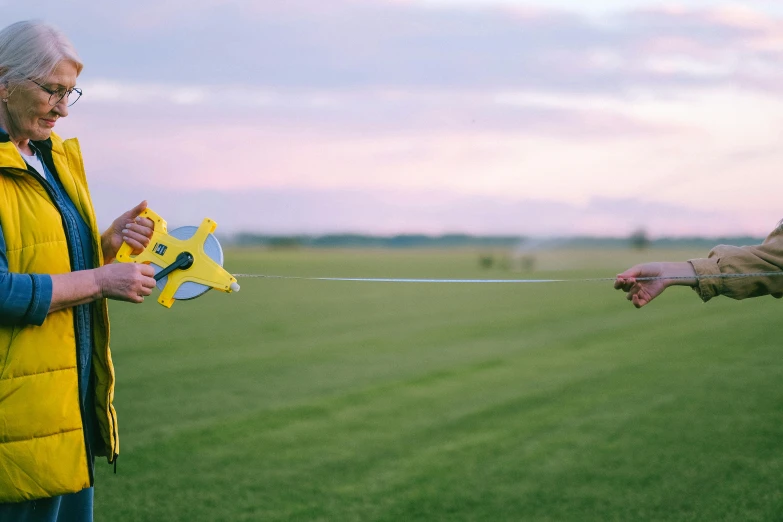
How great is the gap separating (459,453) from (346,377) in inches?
111

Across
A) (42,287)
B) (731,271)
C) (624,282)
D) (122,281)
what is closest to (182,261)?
(122,281)

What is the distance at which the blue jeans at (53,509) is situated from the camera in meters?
2.12

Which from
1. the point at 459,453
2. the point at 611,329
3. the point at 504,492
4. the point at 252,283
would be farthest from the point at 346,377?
the point at 252,283

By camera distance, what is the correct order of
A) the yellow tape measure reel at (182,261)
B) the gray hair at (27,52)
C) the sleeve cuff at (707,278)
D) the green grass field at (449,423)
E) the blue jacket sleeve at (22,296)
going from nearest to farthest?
the blue jacket sleeve at (22,296) → the gray hair at (27,52) → the yellow tape measure reel at (182,261) → the sleeve cuff at (707,278) → the green grass field at (449,423)

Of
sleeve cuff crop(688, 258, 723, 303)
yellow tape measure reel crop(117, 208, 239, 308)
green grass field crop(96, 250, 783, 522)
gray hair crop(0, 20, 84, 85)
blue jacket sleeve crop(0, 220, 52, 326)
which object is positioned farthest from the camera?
green grass field crop(96, 250, 783, 522)

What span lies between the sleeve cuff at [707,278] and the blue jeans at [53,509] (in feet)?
6.34

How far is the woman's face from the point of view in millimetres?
2105

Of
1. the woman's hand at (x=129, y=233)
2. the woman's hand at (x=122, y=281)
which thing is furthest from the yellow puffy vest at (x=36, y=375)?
the woman's hand at (x=129, y=233)

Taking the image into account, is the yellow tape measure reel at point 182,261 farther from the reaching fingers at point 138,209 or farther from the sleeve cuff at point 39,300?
the sleeve cuff at point 39,300

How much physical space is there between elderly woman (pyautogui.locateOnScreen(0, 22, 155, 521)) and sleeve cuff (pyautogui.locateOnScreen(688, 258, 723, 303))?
169cm

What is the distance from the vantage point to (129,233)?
2473mm

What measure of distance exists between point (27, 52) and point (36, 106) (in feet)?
0.43

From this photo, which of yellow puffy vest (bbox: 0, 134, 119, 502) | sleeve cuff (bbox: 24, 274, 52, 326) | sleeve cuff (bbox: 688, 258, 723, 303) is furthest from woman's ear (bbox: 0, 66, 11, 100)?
sleeve cuff (bbox: 688, 258, 723, 303)

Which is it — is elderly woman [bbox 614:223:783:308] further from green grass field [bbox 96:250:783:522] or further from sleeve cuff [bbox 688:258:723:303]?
green grass field [bbox 96:250:783:522]
